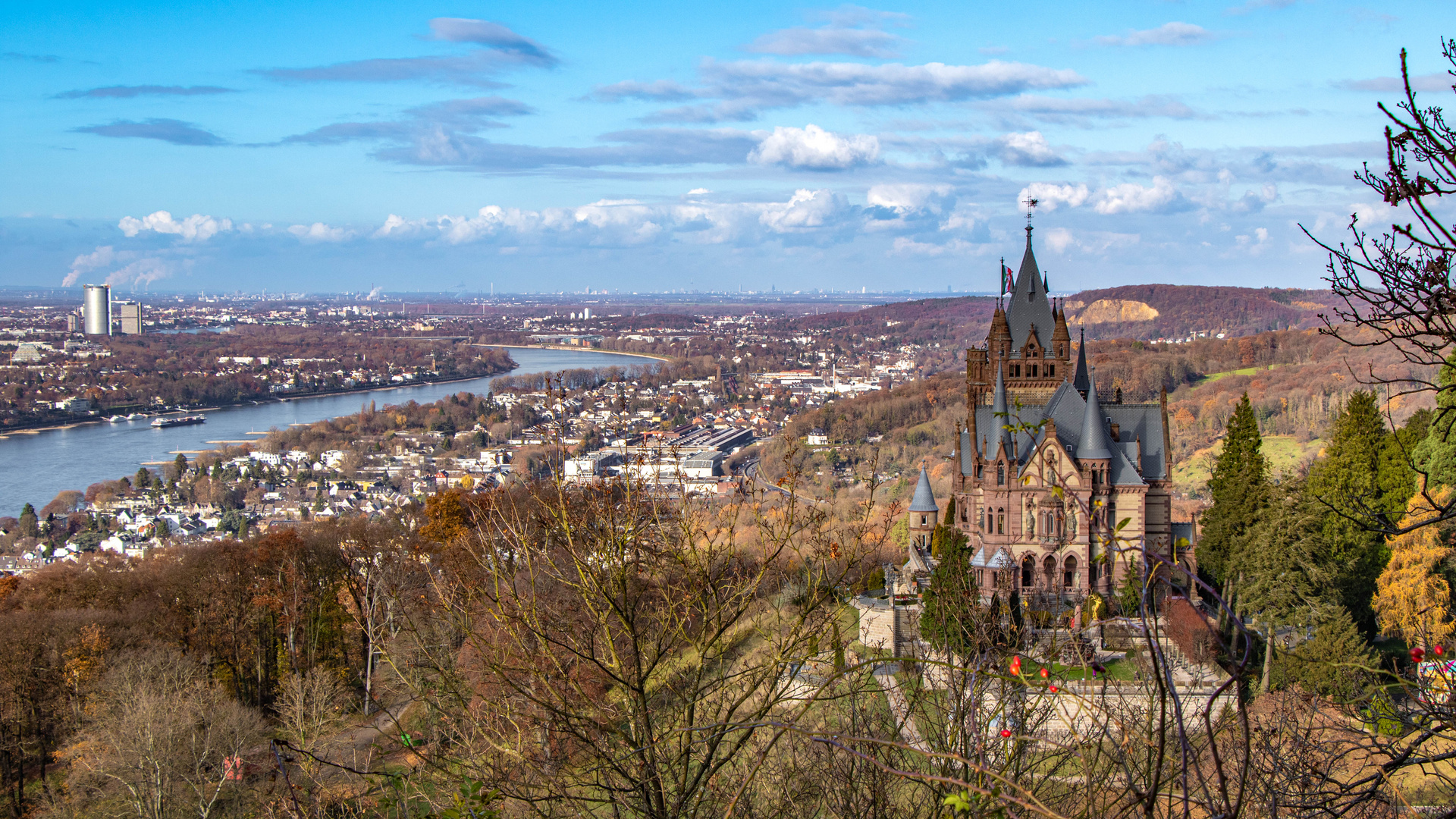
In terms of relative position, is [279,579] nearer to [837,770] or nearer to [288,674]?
[288,674]

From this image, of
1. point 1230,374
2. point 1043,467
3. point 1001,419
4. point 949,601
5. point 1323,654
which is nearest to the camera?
point 949,601

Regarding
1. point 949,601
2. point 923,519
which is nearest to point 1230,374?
point 923,519

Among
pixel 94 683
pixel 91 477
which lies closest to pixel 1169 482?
pixel 94 683

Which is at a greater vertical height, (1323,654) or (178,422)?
(1323,654)

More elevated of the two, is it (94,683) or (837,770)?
(837,770)

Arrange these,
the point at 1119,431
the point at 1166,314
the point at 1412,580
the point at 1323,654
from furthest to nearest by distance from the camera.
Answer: the point at 1166,314 → the point at 1119,431 → the point at 1412,580 → the point at 1323,654

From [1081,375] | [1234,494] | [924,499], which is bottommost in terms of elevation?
[924,499]

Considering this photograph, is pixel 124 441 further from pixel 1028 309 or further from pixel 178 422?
pixel 1028 309
